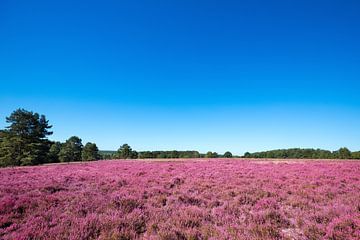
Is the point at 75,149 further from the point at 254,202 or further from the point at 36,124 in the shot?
the point at 254,202

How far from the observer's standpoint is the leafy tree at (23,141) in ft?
117

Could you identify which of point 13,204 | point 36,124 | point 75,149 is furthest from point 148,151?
point 13,204

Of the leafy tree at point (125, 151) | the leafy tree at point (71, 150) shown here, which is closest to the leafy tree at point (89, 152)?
the leafy tree at point (71, 150)

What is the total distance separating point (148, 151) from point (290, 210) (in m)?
81.9

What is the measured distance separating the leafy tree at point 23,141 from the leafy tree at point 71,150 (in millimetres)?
16428

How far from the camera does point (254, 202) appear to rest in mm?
7457

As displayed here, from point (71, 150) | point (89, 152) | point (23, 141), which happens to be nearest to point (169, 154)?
point (89, 152)

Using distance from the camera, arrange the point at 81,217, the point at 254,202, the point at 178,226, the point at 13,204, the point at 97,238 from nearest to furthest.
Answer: the point at 97,238
the point at 178,226
the point at 81,217
the point at 13,204
the point at 254,202

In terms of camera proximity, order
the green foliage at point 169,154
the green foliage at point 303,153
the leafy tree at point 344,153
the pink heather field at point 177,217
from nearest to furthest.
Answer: the pink heather field at point 177,217, the leafy tree at point 344,153, the green foliage at point 303,153, the green foliage at point 169,154

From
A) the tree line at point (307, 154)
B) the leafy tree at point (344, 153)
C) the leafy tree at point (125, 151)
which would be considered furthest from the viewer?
the leafy tree at point (125, 151)

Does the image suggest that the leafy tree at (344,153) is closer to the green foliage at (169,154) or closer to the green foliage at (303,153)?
the green foliage at (303,153)

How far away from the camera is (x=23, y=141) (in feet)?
120

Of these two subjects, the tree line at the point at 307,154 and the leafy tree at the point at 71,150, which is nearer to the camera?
the leafy tree at the point at 71,150

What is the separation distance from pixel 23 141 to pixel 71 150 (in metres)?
21.5
